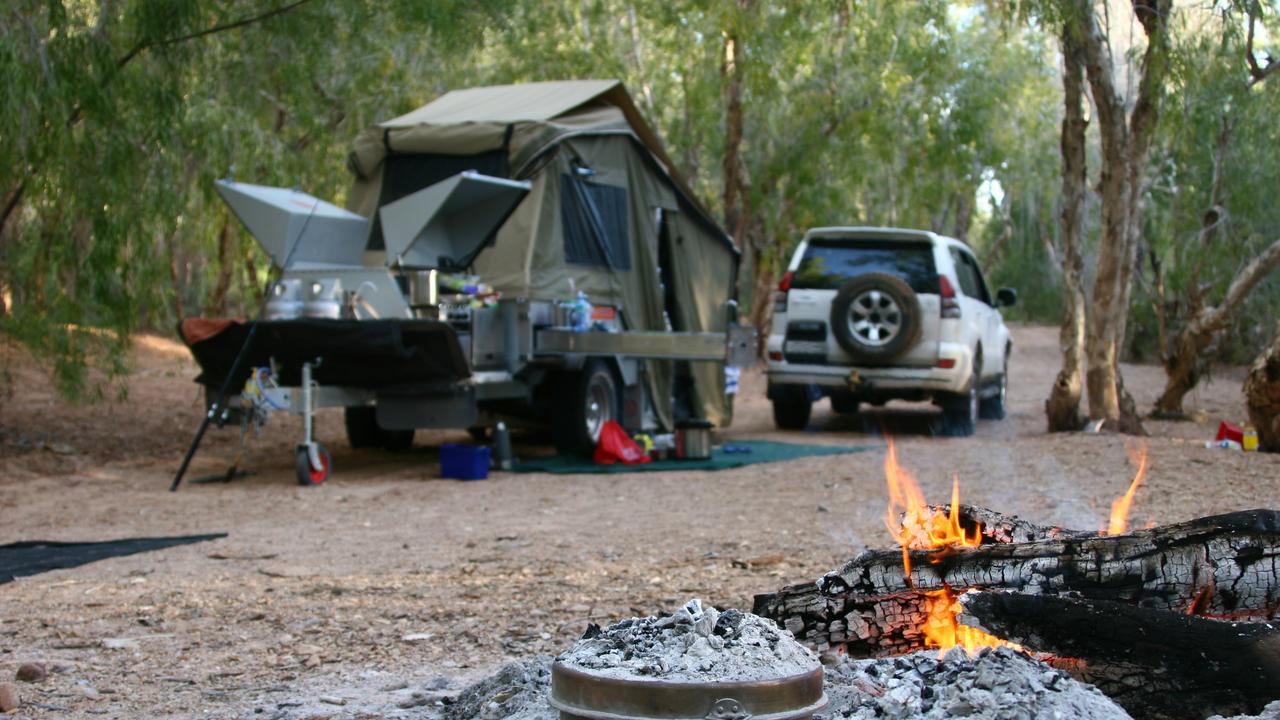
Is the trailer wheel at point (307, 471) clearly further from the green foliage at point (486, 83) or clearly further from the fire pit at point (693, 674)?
the fire pit at point (693, 674)

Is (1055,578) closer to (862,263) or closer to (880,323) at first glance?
(880,323)

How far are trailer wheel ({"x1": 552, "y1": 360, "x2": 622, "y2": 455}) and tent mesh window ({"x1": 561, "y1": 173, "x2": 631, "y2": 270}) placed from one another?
1.05 meters

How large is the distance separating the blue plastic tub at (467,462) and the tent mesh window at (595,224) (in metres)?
2.20

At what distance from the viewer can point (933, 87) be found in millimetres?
25047

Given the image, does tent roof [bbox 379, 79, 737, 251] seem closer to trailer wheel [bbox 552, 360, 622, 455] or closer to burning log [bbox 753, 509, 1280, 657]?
trailer wheel [bbox 552, 360, 622, 455]

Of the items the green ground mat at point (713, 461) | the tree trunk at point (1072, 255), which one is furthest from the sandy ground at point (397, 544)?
the tree trunk at point (1072, 255)

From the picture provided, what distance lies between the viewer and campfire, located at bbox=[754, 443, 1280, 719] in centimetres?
363

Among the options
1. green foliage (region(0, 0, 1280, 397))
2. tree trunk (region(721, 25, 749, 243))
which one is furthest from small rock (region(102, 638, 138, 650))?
tree trunk (region(721, 25, 749, 243))

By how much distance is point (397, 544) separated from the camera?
8047 mm

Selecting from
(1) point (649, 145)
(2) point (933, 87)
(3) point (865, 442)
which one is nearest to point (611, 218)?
(1) point (649, 145)

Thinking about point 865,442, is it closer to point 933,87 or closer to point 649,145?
point 649,145

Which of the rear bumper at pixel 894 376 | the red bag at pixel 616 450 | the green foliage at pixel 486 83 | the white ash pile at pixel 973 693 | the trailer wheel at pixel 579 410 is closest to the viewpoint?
the white ash pile at pixel 973 693

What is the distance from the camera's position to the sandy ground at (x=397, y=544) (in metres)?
5.07

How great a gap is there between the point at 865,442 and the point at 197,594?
334 inches
